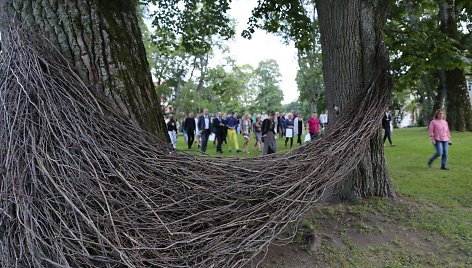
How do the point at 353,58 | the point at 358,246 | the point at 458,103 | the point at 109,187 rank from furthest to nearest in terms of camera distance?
the point at 458,103
the point at 353,58
the point at 358,246
the point at 109,187

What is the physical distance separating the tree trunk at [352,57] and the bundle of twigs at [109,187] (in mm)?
2211

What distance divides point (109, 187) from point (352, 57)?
365 cm

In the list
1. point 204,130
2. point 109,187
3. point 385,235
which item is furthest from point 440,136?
point 109,187

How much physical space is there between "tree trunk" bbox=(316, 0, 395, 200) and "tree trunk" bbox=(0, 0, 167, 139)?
2669mm

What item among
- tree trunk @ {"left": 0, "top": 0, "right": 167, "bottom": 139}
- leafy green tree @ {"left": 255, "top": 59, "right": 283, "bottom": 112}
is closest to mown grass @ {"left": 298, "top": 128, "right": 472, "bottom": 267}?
tree trunk @ {"left": 0, "top": 0, "right": 167, "bottom": 139}

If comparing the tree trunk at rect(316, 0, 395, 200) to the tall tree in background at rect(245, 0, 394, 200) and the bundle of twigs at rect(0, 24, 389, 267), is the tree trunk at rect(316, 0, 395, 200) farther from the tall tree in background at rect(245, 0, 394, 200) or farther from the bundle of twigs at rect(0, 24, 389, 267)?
the bundle of twigs at rect(0, 24, 389, 267)

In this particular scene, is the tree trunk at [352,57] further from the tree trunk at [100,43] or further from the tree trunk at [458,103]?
the tree trunk at [458,103]

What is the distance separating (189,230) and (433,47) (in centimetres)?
583

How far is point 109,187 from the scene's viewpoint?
2.13 metres

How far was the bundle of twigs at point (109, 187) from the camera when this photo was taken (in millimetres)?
1940

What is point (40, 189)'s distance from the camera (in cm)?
202

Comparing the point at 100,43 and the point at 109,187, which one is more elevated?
the point at 100,43

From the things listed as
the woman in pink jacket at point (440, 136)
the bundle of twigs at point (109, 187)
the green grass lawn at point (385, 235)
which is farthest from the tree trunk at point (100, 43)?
the woman in pink jacket at point (440, 136)

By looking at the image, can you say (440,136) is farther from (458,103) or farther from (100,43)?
(458,103)
